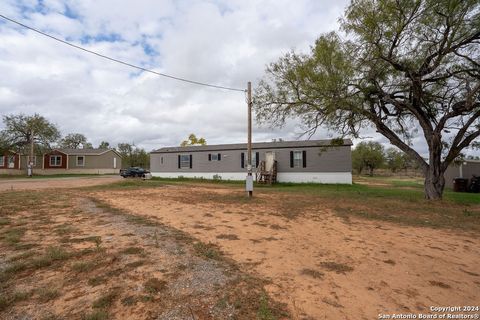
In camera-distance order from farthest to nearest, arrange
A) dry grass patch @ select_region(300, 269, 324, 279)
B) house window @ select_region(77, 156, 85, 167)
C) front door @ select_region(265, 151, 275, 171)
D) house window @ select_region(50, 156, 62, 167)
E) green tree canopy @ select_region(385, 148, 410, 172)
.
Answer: green tree canopy @ select_region(385, 148, 410, 172) < house window @ select_region(77, 156, 85, 167) < house window @ select_region(50, 156, 62, 167) < front door @ select_region(265, 151, 275, 171) < dry grass patch @ select_region(300, 269, 324, 279)

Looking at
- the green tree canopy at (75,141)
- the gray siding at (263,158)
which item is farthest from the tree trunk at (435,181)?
the green tree canopy at (75,141)

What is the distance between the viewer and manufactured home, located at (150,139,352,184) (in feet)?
71.0

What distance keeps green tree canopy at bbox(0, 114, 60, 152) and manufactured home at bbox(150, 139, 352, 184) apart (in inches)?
613

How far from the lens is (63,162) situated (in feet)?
123

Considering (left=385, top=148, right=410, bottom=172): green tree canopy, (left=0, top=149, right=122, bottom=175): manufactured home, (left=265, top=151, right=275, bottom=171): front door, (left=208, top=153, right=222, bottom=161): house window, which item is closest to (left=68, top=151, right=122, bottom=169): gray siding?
(left=0, top=149, right=122, bottom=175): manufactured home

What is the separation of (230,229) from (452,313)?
425cm

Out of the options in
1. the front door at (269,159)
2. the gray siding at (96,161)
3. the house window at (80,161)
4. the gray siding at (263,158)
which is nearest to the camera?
the gray siding at (263,158)

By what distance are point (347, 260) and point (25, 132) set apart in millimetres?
40469

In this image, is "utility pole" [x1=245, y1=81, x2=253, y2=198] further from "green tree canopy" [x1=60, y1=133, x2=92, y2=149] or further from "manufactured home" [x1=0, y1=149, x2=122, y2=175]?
"green tree canopy" [x1=60, y1=133, x2=92, y2=149]

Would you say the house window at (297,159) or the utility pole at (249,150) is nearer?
the utility pole at (249,150)

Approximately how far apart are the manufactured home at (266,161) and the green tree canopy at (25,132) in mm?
15582

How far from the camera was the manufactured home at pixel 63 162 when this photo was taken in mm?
34625

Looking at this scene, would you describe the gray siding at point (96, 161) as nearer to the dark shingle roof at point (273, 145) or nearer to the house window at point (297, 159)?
the dark shingle roof at point (273, 145)

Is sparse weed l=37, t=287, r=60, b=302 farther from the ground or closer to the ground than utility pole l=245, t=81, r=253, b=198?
closer to the ground
